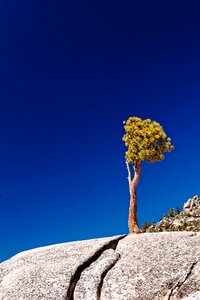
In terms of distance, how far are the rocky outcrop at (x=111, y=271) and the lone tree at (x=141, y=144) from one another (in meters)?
9.98

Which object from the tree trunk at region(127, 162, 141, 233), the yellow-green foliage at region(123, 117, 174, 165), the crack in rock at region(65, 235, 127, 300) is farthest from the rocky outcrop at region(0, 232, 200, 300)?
the yellow-green foliage at region(123, 117, 174, 165)

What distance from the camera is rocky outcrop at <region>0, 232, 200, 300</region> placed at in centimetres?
2211

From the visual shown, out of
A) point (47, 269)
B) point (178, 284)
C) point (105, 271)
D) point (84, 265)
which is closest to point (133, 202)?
point (84, 265)

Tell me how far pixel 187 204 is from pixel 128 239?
6693 inches

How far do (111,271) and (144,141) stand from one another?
56.6 ft

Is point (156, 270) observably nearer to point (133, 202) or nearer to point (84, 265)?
point (84, 265)

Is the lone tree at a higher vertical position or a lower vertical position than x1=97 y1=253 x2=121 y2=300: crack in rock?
higher

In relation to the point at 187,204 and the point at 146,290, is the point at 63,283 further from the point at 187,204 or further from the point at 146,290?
the point at 187,204

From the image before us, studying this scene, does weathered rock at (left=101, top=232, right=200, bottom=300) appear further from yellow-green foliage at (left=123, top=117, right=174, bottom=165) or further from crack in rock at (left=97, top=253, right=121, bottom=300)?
yellow-green foliage at (left=123, top=117, right=174, bottom=165)

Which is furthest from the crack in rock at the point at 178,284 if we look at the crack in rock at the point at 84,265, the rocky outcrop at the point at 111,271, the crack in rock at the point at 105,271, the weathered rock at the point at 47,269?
the weathered rock at the point at 47,269

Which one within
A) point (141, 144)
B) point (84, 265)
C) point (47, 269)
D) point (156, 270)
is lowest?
point (156, 270)

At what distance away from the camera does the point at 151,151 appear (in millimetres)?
37594

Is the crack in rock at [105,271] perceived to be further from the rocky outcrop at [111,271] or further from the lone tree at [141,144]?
the lone tree at [141,144]

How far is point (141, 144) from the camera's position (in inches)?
1499
